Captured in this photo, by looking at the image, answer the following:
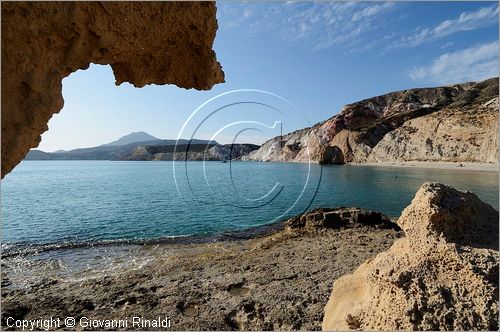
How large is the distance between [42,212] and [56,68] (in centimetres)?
3550

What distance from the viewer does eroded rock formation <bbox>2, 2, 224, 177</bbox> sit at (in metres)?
4.63

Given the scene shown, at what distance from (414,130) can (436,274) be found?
115 m

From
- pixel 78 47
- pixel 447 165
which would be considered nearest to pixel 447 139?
pixel 447 165

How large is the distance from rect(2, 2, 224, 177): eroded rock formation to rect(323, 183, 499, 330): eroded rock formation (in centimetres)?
547

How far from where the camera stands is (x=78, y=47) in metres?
5.44

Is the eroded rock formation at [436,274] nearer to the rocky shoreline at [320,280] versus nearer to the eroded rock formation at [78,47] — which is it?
the rocky shoreline at [320,280]

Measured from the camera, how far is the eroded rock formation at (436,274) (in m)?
3.38

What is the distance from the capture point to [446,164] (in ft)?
281

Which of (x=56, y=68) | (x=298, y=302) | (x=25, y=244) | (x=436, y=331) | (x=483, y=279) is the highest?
(x=56, y=68)

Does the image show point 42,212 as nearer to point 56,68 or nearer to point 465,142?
point 56,68

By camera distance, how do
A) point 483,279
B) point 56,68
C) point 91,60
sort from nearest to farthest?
1. point 483,279
2. point 56,68
3. point 91,60

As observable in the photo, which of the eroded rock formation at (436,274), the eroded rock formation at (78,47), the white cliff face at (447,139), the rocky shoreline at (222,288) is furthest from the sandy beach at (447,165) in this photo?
the eroded rock formation at (78,47)

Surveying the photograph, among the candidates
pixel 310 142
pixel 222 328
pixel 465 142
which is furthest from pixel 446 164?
pixel 222 328

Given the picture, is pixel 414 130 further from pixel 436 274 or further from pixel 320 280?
pixel 436 274
